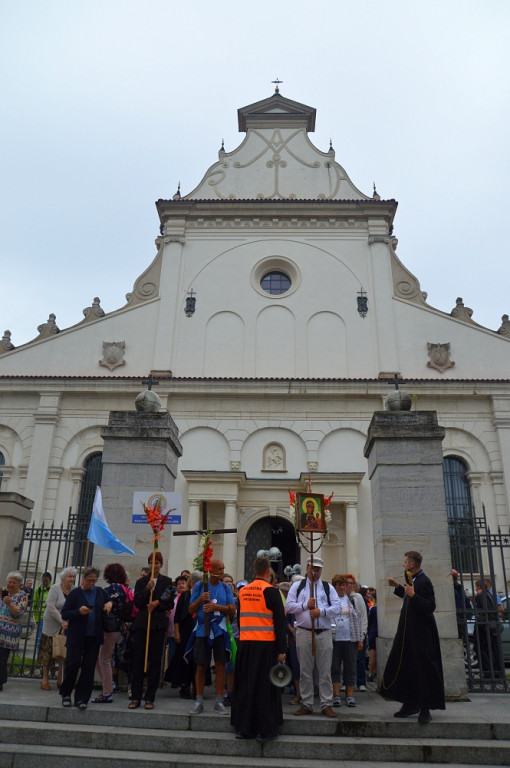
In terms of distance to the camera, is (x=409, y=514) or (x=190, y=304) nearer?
(x=409, y=514)

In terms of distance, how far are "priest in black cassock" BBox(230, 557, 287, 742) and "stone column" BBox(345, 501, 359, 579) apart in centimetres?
1168

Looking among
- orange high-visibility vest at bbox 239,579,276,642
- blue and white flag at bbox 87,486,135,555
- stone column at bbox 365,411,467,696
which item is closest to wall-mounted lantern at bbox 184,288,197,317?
stone column at bbox 365,411,467,696

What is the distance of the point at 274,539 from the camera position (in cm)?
1891

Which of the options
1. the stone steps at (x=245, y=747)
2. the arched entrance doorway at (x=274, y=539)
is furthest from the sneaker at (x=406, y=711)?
the arched entrance doorway at (x=274, y=539)

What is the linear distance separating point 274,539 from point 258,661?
13267 millimetres

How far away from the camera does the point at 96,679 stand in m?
7.80

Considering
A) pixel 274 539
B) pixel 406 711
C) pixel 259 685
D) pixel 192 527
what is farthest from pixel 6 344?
Answer: pixel 406 711

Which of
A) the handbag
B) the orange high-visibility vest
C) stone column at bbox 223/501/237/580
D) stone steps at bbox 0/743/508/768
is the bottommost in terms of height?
stone steps at bbox 0/743/508/768

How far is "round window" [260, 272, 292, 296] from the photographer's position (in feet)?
73.0

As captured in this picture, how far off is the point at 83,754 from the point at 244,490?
13.2 meters

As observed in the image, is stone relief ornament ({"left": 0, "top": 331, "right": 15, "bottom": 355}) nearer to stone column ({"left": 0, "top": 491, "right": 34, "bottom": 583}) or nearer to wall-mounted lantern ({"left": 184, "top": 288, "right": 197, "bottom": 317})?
wall-mounted lantern ({"left": 184, "top": 288, "right": 197, "bottom": 317})

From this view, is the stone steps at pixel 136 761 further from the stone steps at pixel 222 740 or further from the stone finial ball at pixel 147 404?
the stone finial ball at pixel 147 404

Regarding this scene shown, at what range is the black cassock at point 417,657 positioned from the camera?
20.4 feet

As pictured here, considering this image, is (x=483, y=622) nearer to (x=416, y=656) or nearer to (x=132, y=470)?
(x=416, y=656)
